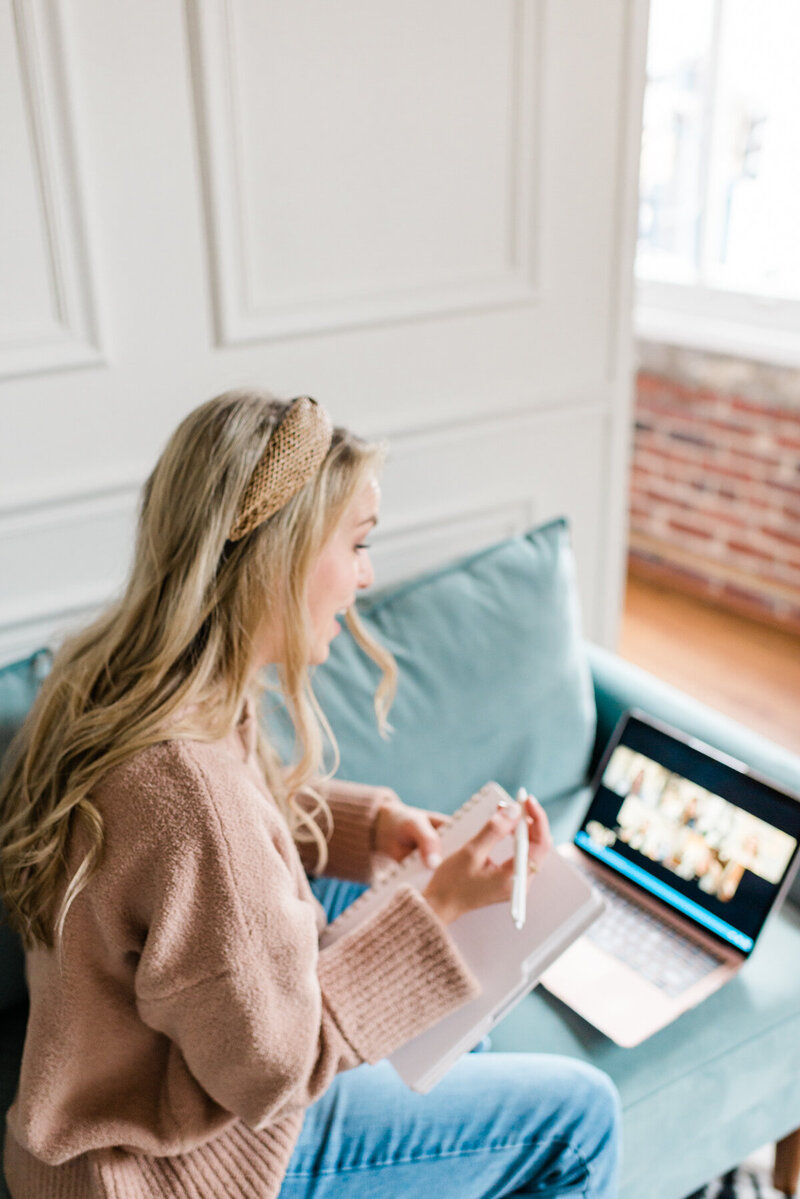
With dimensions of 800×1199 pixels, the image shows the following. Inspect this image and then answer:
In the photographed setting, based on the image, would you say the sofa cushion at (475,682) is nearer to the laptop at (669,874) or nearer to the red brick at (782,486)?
the laptop at (669,874)

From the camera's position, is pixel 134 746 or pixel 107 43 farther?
pixel 107 43

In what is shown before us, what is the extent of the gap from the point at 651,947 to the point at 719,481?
2.36m

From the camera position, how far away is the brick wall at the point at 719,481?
330 centimetres

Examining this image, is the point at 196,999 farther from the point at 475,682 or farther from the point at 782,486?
the point at 782,486

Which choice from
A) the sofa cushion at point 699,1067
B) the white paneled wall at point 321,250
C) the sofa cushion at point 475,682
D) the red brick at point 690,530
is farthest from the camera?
the red brick at point 690,530

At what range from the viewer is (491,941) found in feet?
3.93

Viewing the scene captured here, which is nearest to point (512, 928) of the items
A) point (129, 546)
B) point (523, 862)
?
point (523, 862)

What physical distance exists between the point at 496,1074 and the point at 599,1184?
0.16 meters

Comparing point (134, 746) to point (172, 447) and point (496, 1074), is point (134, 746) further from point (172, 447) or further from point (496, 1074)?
point (496, 1074)

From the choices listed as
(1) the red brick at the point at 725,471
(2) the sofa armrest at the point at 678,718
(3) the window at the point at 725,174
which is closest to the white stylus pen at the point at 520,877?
(2) the sofa armrest at the point at 678,718

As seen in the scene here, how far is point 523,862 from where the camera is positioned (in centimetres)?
110

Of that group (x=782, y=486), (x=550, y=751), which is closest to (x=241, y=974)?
(x=550, y=751)

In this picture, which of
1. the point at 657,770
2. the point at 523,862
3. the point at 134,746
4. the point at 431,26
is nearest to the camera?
the point at 134,746

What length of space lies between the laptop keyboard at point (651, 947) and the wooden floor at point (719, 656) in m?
1.44
